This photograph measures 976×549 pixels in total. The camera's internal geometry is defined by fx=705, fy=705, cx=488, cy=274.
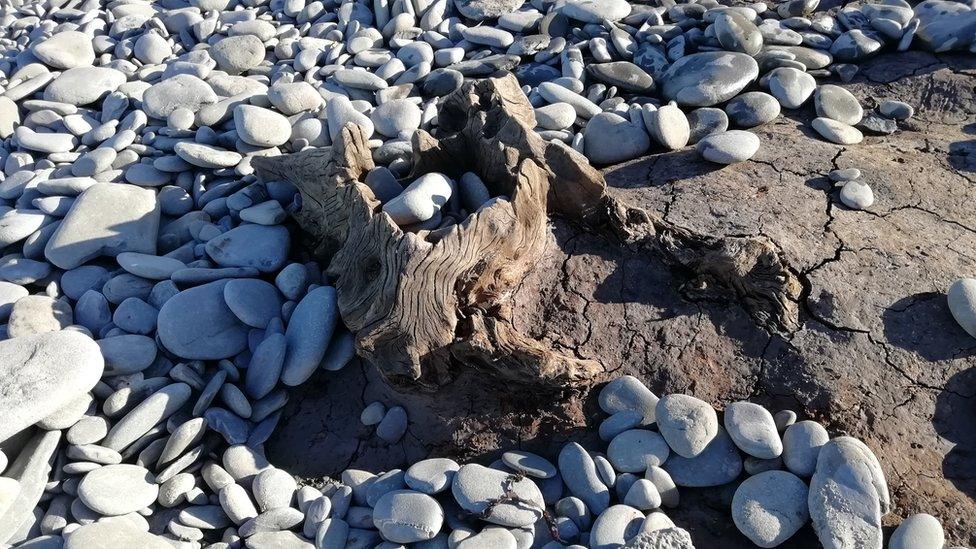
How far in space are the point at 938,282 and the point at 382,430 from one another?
7.11 ft

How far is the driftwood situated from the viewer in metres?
2.34

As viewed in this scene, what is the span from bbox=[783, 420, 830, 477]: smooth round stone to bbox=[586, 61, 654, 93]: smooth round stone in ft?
7.29

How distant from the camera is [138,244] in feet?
10.5

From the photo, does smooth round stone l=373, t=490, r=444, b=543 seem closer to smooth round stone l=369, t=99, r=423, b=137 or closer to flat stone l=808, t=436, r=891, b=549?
flat stone l=808, t=436, r=891, b=549

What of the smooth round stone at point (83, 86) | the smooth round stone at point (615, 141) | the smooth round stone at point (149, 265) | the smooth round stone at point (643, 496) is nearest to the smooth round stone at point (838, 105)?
the smooth round stone at point (615, 141)

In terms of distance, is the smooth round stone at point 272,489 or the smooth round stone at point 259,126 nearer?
the smooth round stone at point 272,489

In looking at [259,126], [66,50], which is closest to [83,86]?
[66,50]

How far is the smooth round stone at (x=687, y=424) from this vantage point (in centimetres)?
232

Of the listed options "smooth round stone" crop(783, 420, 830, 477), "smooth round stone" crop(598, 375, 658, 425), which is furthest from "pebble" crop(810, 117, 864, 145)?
"smooth round stone" crop(598, 375, 658, 425)

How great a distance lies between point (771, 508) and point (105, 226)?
2.95m

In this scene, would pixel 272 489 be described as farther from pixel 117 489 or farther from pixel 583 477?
pixel 583 477

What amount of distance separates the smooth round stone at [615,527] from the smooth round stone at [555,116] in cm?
204

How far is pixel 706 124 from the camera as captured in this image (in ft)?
11.8

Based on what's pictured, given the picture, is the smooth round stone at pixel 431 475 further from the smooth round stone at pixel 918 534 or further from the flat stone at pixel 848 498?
the smooth round stone at pixel 918 534
